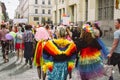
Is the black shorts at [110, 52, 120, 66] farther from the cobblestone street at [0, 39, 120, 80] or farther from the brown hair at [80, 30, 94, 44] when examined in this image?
the cobblestone street at [0, 39, 120, 80]

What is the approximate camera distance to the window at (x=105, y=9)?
129 ft

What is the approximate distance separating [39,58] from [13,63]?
6077mm

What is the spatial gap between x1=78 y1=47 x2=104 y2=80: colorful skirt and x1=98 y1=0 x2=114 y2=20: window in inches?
1206

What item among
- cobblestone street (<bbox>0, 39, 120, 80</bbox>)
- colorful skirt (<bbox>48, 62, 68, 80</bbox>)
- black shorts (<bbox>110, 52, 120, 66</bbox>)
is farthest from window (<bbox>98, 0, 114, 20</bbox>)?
colorful skirt (<bbox>48, 62, 68, 80</bbox>)

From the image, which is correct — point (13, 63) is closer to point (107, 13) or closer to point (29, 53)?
point (29, 53)

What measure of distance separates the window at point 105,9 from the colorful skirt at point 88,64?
100 ft

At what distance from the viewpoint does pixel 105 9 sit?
4059 cm

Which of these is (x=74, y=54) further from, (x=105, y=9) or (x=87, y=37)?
(x=105, y=9)

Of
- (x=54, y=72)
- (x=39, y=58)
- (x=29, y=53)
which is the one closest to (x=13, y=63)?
(x=29, y=53)

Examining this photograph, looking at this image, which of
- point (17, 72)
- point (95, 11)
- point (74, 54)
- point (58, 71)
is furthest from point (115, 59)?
point (95, 11)

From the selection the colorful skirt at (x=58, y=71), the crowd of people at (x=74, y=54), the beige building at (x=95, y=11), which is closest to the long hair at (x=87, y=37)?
the crowd of people at (x=74, y=54)

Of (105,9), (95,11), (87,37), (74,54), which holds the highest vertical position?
(105,9)

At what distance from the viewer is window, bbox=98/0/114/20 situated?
39237 mm

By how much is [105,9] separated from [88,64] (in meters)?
32.5
